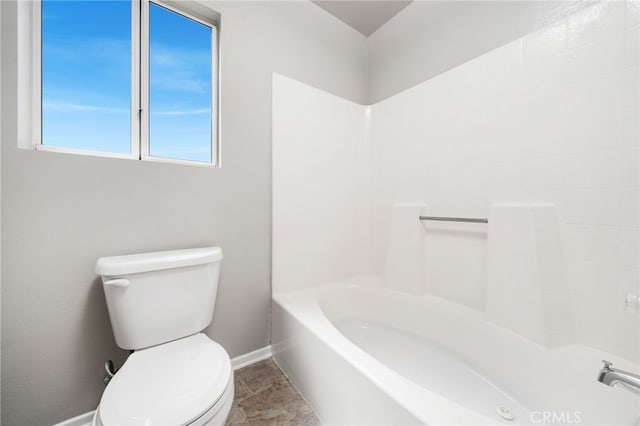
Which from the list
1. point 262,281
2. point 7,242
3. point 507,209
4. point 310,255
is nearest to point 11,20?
point 7,242

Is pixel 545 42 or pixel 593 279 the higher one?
pixel 545 42

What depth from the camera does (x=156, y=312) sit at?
1.05 meters

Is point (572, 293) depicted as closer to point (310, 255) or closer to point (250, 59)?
point (310, 255)

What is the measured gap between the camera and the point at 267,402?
124 centimetres

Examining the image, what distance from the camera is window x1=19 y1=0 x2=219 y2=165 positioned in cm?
109

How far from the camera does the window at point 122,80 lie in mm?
1094

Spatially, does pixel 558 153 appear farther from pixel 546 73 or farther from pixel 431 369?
pixel 431 369

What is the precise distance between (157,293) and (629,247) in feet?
6.35

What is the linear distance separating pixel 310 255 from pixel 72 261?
1.23m

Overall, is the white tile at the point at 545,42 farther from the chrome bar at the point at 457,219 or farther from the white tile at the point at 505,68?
the chrome bar at the point at 457,219

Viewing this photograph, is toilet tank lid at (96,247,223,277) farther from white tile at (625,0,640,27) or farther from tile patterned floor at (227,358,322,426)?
white tile at (625,0,640,27)

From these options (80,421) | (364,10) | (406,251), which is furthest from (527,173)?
(80,421)

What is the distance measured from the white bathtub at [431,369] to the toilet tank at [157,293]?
50 centimetres

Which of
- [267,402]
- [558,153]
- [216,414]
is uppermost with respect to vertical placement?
[558,153]
